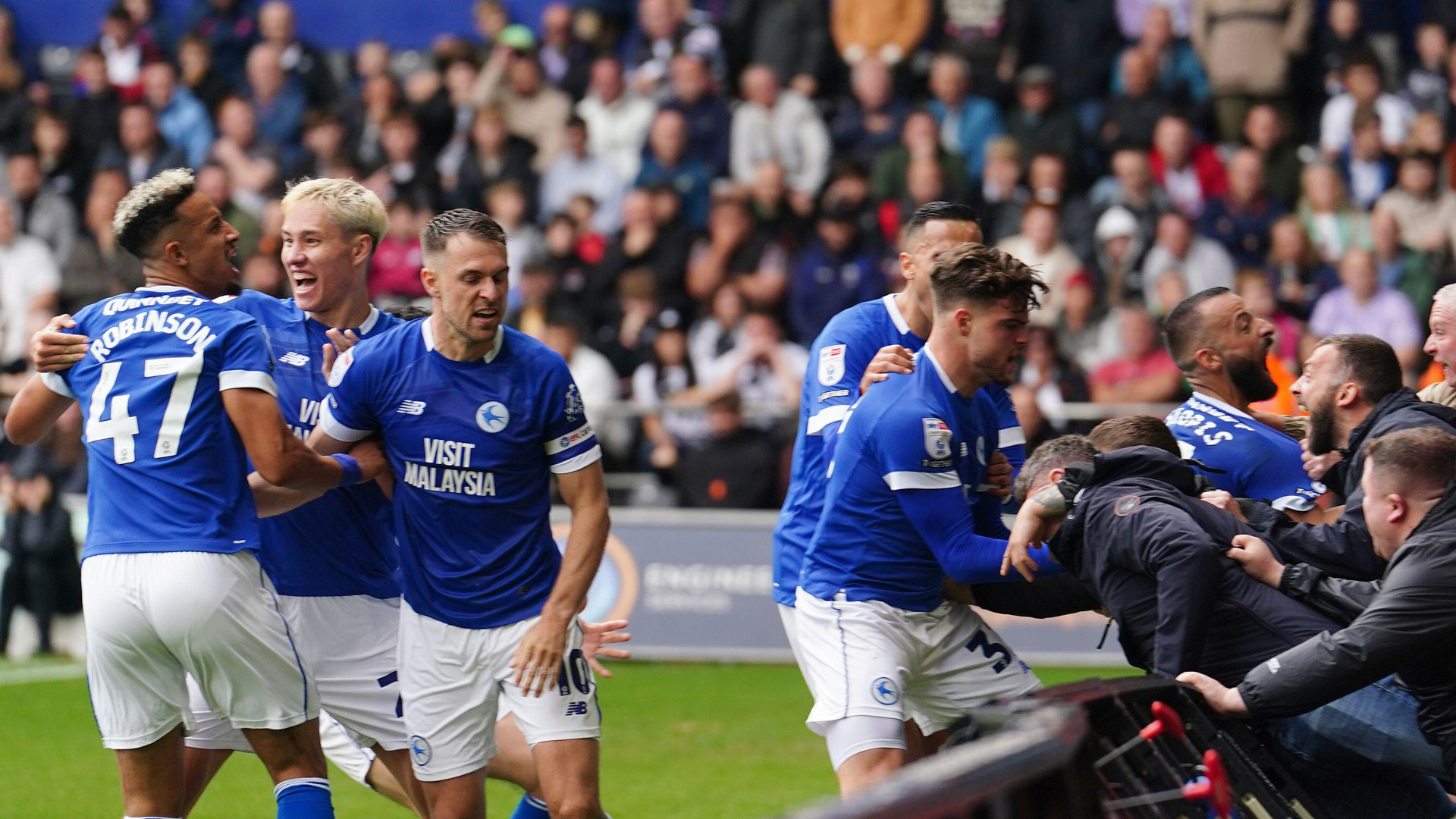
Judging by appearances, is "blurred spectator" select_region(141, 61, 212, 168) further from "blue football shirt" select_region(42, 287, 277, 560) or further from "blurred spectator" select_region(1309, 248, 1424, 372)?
"blue football shirt" select_region(42, 287, 277, 560)

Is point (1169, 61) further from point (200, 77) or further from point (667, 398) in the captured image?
point (200, 77)

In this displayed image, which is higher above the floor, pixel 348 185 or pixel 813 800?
pixel 348 185

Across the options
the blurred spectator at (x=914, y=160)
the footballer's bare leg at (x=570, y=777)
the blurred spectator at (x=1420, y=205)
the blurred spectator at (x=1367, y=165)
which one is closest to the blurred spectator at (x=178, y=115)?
the blurred spectator at (x=914, y=160)

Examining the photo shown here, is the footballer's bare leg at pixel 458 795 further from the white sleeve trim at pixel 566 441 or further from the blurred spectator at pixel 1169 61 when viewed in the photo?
the blurred spectator at pixel 1169 61

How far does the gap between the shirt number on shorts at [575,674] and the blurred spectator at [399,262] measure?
1023 cm

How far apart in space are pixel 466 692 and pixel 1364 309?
9.04 metres

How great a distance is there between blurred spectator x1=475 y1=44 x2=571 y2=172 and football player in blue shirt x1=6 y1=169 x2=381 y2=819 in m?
11.1

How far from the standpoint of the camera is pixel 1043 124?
1473 centimetres

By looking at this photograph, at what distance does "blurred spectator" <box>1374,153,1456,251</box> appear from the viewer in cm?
1311

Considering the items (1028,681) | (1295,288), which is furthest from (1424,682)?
(1295,288)

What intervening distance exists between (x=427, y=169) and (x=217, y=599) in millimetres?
11365

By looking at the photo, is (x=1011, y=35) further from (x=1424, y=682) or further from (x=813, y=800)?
(x=1424, y=682)

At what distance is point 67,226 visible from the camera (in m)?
16.6

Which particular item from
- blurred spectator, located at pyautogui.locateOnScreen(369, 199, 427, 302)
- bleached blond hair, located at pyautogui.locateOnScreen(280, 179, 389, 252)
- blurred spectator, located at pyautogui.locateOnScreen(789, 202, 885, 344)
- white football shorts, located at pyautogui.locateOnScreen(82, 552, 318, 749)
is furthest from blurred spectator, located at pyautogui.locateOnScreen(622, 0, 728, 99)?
white football shorts, located at pyautogui.locateOnScreen(82, 552, 318, 749)
